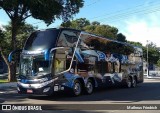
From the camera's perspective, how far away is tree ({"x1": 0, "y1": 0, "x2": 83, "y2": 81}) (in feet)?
95.9

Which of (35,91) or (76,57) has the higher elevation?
(76,57)

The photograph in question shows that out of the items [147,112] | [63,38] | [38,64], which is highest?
[63,38]

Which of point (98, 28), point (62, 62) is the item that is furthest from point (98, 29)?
point (62, 62)

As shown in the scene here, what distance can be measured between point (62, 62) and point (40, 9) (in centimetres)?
1371

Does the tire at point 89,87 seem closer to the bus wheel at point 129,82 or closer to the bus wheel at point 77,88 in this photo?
the bus wheel at point 77,88

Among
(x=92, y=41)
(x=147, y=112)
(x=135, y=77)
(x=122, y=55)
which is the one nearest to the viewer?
(x=147, y=112)

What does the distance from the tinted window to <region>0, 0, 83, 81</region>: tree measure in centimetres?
1037

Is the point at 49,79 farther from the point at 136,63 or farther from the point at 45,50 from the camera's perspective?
the point at 136,63

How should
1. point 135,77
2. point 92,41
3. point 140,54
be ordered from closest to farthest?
point 92,41, point 135,77, point 140,54

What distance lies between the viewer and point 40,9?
3028 cm

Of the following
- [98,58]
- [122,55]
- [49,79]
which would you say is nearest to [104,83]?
[98,58]

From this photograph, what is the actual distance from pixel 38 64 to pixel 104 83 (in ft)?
19.7

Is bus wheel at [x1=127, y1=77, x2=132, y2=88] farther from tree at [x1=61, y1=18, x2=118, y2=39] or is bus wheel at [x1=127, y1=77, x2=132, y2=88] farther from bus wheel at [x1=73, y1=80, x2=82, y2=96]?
tree at [x1=61, y1=18, x2=118, y2=39]

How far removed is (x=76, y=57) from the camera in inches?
732
